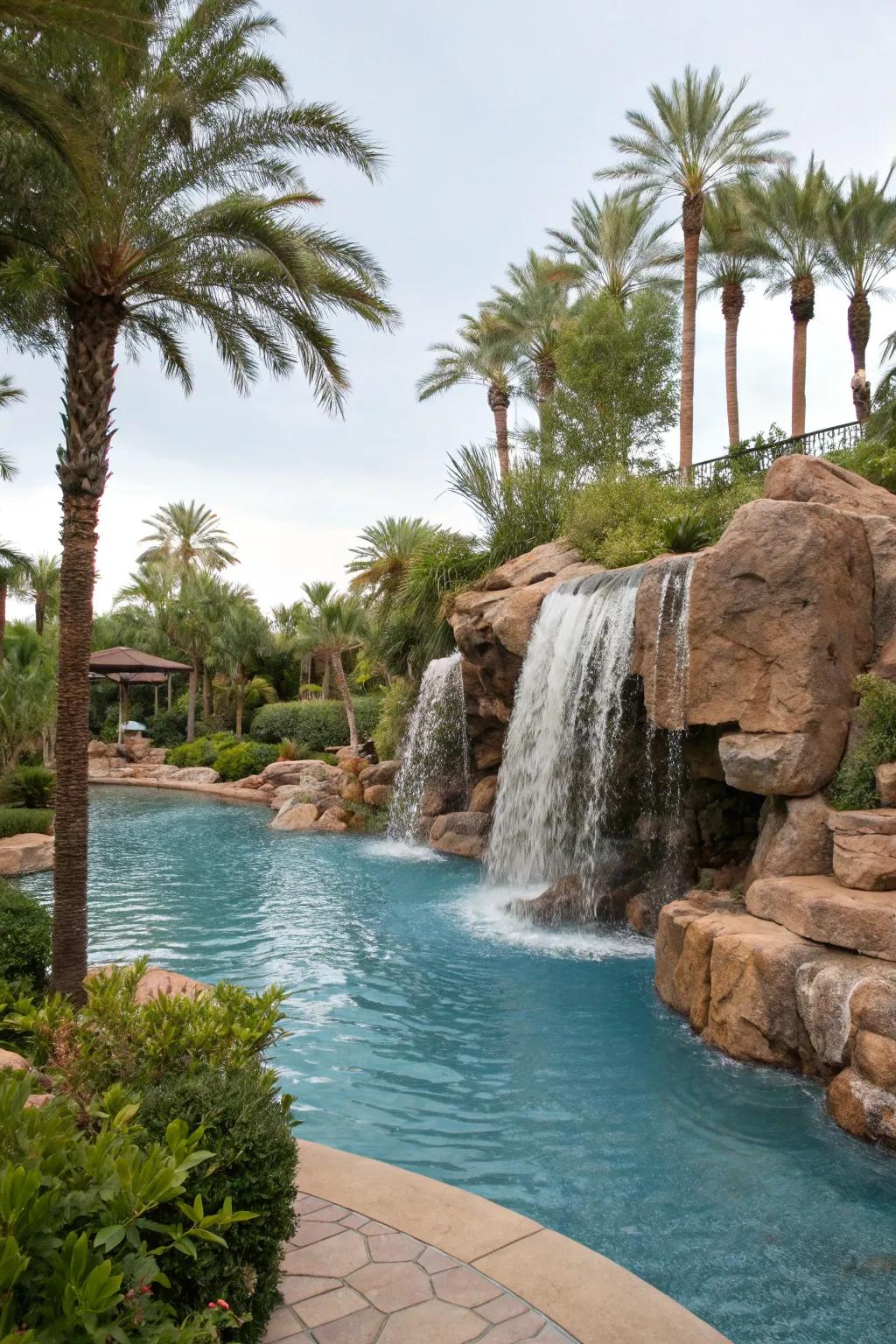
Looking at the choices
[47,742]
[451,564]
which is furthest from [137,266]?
[47,742]

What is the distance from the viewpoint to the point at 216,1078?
376 cm

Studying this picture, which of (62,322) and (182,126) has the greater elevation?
(182,126)

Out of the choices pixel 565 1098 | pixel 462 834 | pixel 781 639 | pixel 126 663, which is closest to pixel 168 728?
pixel 126 663

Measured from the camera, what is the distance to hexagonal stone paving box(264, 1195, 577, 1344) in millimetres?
3408

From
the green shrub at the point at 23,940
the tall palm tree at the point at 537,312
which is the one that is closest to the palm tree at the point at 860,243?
the tall palm tree at the point at 537,312

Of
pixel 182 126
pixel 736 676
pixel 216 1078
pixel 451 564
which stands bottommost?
pixel 216 1078

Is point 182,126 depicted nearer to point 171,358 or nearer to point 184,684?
point 171,358

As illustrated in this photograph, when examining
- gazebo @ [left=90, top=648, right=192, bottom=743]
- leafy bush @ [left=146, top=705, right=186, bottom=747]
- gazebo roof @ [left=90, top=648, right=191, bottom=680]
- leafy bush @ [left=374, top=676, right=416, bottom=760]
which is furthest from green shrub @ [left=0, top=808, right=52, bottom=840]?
leafy bush @ [left=146, top=705, right=186, bottom=747]

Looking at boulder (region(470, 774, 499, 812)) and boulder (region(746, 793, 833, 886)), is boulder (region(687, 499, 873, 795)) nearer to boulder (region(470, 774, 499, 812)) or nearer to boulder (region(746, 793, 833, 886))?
boulder (region(746, 793, 833, 886))

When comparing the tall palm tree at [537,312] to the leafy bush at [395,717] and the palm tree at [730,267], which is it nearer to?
the palm tree at [730,267]

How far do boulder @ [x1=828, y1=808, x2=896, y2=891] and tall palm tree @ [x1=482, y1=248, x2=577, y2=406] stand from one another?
25.6 meters

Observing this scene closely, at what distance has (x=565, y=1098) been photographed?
6918 millimetres

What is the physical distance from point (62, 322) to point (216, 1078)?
324 inches

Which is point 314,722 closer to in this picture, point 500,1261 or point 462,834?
point 462,834
